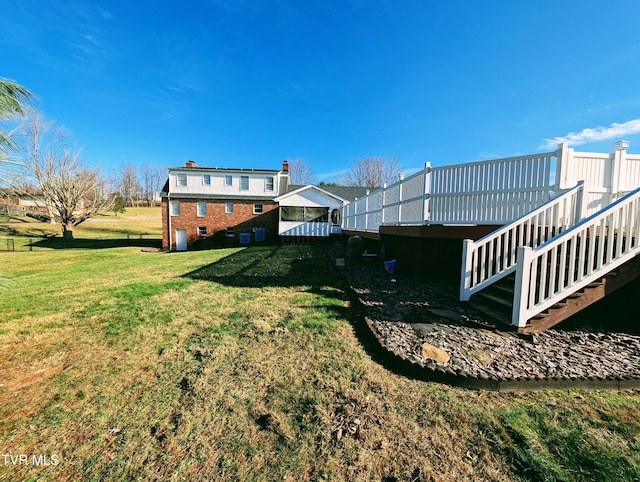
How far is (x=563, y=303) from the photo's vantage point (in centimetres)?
372

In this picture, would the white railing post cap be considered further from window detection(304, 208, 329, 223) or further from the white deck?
window detection(304, 208, 329, 223)

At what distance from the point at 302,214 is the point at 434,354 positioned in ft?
59.8

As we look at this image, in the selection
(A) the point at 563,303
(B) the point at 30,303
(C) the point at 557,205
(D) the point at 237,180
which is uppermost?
(D) the point at 237,180

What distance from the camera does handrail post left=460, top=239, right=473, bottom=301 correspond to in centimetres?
439

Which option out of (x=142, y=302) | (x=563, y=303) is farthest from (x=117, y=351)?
(x=563, y=303)

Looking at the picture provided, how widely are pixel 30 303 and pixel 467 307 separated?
8248 mm

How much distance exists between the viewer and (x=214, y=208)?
2209 centimetres

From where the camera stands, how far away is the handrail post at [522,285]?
3.47m

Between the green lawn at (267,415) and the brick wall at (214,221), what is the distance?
1846 cm

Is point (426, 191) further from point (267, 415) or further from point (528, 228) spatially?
point (267, 415)

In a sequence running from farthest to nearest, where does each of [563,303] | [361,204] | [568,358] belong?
[361,204], [563,303], [568,358]

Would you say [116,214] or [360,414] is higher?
[116,214]

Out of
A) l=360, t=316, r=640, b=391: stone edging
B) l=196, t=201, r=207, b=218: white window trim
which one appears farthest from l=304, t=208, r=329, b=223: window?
l=360, t=316, r=640, b=391: stone edging

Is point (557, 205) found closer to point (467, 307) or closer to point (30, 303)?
point (467, 307)
